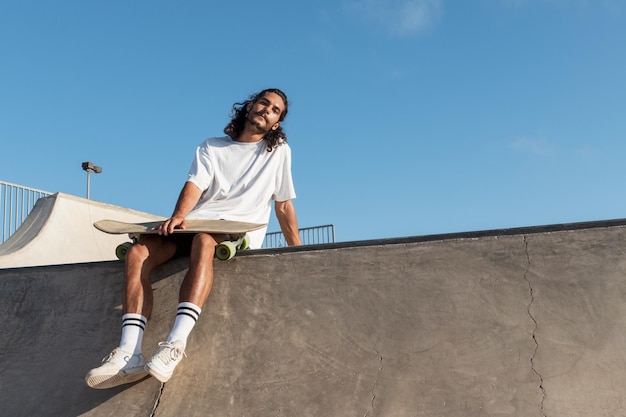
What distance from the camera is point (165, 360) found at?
2.81 metres

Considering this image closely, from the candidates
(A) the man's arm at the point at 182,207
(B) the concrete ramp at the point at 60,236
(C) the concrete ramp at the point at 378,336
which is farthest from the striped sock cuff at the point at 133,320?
(B) the concrete ramp at the point at 60,236

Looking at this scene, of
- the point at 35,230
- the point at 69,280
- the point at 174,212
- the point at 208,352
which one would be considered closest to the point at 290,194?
the point at 174,212

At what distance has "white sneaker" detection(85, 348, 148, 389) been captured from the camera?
9.06 feet

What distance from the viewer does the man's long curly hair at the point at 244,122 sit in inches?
156

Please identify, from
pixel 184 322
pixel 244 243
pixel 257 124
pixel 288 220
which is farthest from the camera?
pixel 288 220

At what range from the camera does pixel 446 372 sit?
281 centimetres

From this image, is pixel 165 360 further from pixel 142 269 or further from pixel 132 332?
pixel 142 269

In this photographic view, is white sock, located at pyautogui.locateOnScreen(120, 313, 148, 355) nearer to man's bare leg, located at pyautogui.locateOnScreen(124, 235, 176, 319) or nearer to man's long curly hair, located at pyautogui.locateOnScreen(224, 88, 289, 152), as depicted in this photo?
man's bare leg, located at pyautogui.locateOnScreen(124, 235, 176, 319)

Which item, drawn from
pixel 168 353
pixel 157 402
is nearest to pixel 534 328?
pixel 168 353

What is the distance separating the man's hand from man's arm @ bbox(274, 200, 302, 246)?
0.79m

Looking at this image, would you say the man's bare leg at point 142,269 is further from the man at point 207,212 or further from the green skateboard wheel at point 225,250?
the green skateboard wheel at point 225,250

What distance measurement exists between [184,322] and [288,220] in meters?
1.27

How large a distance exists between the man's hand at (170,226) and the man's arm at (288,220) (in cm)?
79

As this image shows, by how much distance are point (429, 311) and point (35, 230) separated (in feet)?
21.7
